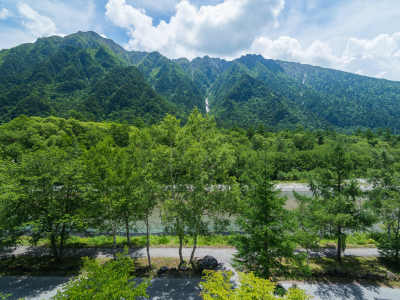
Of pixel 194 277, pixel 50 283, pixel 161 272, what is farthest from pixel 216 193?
pixel 50 283

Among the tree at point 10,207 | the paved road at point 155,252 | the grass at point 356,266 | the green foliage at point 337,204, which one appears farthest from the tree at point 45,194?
the grass at point 356,266

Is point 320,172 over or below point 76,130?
below

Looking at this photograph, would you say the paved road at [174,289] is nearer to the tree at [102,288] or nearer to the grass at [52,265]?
the grass at [52,265]

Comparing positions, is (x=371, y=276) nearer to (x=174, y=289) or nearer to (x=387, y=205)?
(x=387, y=205)

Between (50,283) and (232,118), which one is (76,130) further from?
(232,118)

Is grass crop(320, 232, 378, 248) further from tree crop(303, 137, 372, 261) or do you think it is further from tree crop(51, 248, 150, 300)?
tree crop(51, 248, 150, 300)

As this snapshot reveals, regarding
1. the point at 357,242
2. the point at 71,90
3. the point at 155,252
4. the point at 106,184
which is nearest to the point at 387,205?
the point at 357,242
